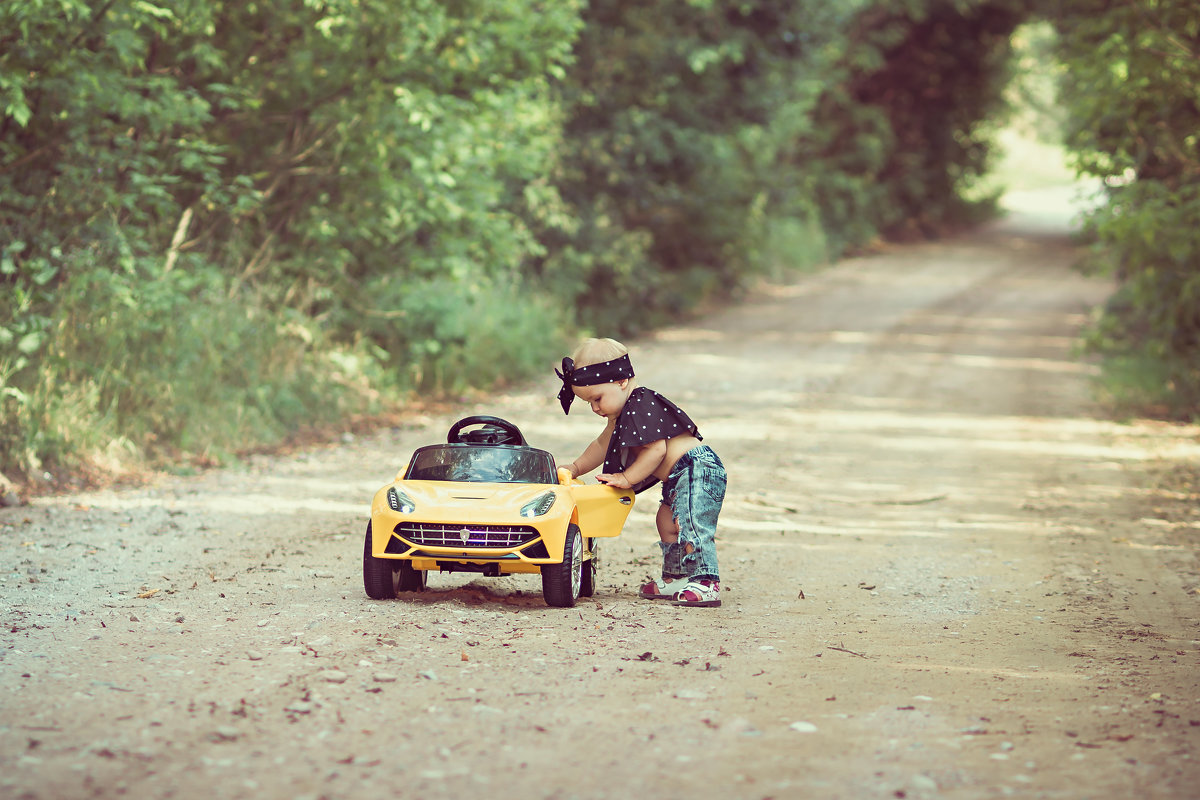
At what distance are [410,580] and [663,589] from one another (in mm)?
1401

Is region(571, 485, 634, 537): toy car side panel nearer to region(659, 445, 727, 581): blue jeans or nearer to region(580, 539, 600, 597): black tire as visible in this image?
region(580, 539, 600, 597): black tire

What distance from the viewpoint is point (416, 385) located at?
1664cm

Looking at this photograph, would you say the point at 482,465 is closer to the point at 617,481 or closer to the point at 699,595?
the point at 617,481

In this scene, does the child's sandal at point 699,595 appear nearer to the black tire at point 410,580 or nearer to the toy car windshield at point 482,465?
the toy car windshield at point 482,465

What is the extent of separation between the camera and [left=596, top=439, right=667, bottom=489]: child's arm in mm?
6988

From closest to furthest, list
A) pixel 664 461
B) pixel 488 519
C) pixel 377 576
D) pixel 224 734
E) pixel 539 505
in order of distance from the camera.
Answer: pixel 224 734, pixel 488 519, pixel 539 505, pixel 377 576, pixel 664 461

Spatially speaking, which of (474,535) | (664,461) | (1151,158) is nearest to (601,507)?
(664,461)

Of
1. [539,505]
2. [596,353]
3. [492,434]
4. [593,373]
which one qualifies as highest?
[596,353]

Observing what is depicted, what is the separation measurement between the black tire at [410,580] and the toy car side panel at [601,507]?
1.00 metres

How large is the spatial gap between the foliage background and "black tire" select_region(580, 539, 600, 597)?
529 centimetres

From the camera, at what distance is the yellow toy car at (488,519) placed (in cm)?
651

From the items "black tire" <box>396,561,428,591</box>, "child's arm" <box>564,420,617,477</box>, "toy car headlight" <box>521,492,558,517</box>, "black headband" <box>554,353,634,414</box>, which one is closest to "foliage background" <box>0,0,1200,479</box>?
"black tire" <box>396,561,428,591</box>

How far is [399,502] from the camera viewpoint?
6.64 metres

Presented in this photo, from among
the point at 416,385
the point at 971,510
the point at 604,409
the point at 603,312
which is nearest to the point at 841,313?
the point at 603,312
